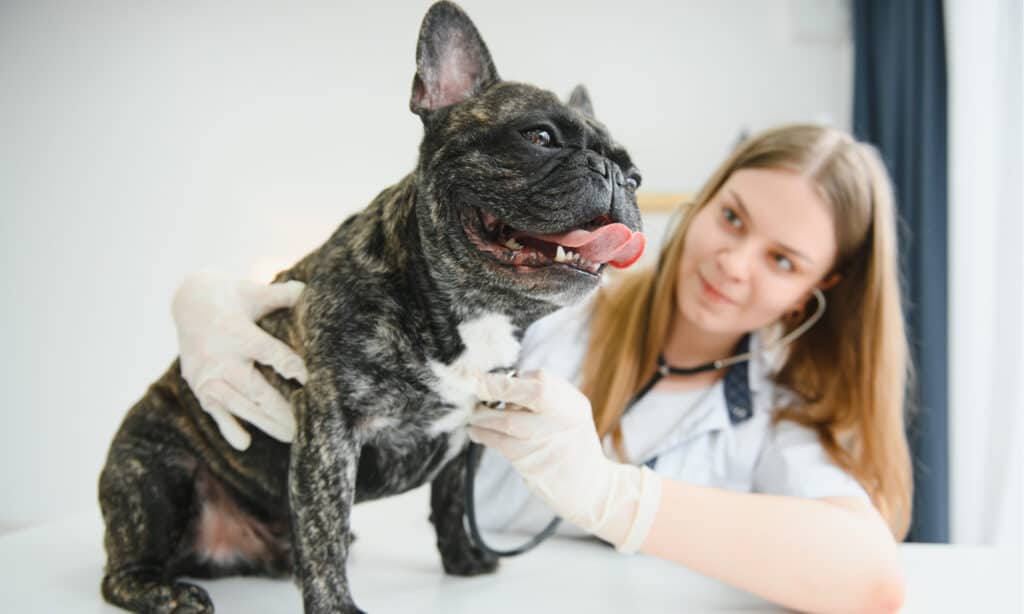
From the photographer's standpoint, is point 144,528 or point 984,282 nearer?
point 144,528

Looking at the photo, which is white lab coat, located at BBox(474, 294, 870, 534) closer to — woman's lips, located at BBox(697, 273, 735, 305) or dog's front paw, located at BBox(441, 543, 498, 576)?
woman's lips, located at BBox(697, 273, 735, 305)

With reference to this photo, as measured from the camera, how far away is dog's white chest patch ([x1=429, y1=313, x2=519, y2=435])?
88 centimetres

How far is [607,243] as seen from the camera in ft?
2.38

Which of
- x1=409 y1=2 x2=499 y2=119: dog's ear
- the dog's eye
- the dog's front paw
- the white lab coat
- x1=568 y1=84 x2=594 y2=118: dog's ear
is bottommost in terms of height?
the white lab coat

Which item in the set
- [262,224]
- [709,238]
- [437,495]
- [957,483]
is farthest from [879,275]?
[262,224]

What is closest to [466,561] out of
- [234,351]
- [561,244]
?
[234,351]

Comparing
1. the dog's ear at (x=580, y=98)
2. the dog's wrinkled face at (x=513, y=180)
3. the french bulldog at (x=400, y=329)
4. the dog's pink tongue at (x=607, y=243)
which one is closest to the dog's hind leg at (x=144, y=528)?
the french bulldog at (x=400, y=329)

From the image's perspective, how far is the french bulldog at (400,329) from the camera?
767mm

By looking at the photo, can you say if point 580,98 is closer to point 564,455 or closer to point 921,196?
point 564,455

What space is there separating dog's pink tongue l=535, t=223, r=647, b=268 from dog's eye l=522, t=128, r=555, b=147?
0.10 metres

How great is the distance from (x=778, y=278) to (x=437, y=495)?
74cm

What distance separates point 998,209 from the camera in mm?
1575

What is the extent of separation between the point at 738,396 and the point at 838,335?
0.91 ft

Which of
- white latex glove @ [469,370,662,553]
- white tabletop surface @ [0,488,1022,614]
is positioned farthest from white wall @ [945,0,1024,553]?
white latex glove @ [469,370,662,553]
